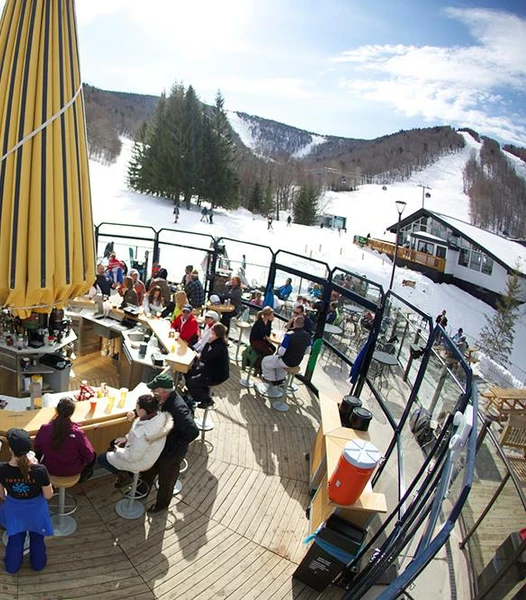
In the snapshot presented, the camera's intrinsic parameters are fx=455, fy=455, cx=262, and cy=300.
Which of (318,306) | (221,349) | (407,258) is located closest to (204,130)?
(407,258)

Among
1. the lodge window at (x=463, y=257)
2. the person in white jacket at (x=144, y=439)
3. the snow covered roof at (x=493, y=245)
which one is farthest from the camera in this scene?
the lodge window at (x=463, y=257)

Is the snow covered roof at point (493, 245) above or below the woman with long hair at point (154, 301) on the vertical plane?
above

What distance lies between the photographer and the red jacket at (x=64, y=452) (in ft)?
15.1

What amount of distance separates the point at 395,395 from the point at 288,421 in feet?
6.76

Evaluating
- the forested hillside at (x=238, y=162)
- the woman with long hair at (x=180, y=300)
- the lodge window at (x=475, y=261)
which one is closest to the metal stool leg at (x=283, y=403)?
the woman with long hair at (x=180, y=300)

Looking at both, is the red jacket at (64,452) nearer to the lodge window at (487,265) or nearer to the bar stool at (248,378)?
the bar stool at (248,378)

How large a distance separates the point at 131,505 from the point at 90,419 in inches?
46.0

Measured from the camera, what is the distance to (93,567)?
475 centimetres

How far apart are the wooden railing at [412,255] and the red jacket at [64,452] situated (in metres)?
42.3

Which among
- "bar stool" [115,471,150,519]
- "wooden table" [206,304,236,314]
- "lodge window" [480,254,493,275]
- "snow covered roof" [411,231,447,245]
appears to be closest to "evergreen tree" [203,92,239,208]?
"snow covered roof" [411,231,447,245]

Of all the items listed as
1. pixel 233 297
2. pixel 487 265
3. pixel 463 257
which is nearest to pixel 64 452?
pixel 233 297

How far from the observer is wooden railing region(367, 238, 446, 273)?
42562 millimetres

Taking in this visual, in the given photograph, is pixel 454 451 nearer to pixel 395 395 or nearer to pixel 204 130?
pixel 395 395

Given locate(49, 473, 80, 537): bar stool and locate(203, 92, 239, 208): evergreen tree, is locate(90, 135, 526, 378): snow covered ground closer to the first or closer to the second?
locate(203, 92, 239, 208): evergreen tree
